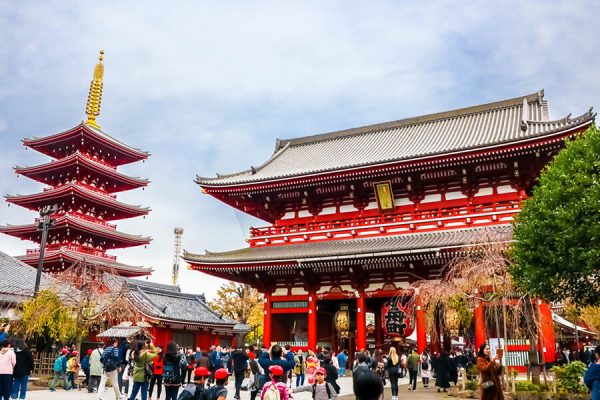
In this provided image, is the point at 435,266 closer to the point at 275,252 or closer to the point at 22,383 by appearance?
the point at 275,252

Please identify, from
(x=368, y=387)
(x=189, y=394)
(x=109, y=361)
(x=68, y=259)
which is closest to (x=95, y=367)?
(x=109, y=361)

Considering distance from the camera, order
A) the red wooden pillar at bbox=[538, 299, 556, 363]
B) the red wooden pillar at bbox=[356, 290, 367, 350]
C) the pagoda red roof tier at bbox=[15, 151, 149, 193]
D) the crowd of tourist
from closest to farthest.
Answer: the crowd of tourist
the red wooden pillar at bbox=[538, 299, 556, 363]
the red wooden pillar at bbox=[356, 290, 367, 350]
the pagoda red roof tier at bbox=[15, 151, 149, 193]

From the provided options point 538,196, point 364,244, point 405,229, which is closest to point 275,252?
point 364,244

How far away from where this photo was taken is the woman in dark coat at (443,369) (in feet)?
55.0

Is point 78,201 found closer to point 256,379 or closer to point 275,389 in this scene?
point 256,379

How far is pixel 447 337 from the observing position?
23.1 m

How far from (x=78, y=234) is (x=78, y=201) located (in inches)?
117

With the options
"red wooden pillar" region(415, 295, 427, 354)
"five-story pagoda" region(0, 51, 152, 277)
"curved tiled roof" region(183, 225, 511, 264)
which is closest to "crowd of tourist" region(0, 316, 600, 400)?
"red wooden pillar" region(415, 295, 427, 354)

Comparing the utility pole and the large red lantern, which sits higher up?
the utility pole

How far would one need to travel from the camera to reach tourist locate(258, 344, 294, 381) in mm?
9836

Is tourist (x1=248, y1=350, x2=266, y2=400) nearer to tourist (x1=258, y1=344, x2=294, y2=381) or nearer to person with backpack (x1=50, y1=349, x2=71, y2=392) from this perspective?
tourist (x1=258, y1=344, x2=294, y2=381)

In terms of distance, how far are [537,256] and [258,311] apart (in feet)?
153

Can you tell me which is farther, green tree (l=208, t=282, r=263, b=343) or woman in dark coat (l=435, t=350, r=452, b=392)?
green tree (l=208, t=282, r=263, b=343)

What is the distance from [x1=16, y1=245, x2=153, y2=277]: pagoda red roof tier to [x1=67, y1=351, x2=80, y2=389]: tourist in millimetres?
19696
